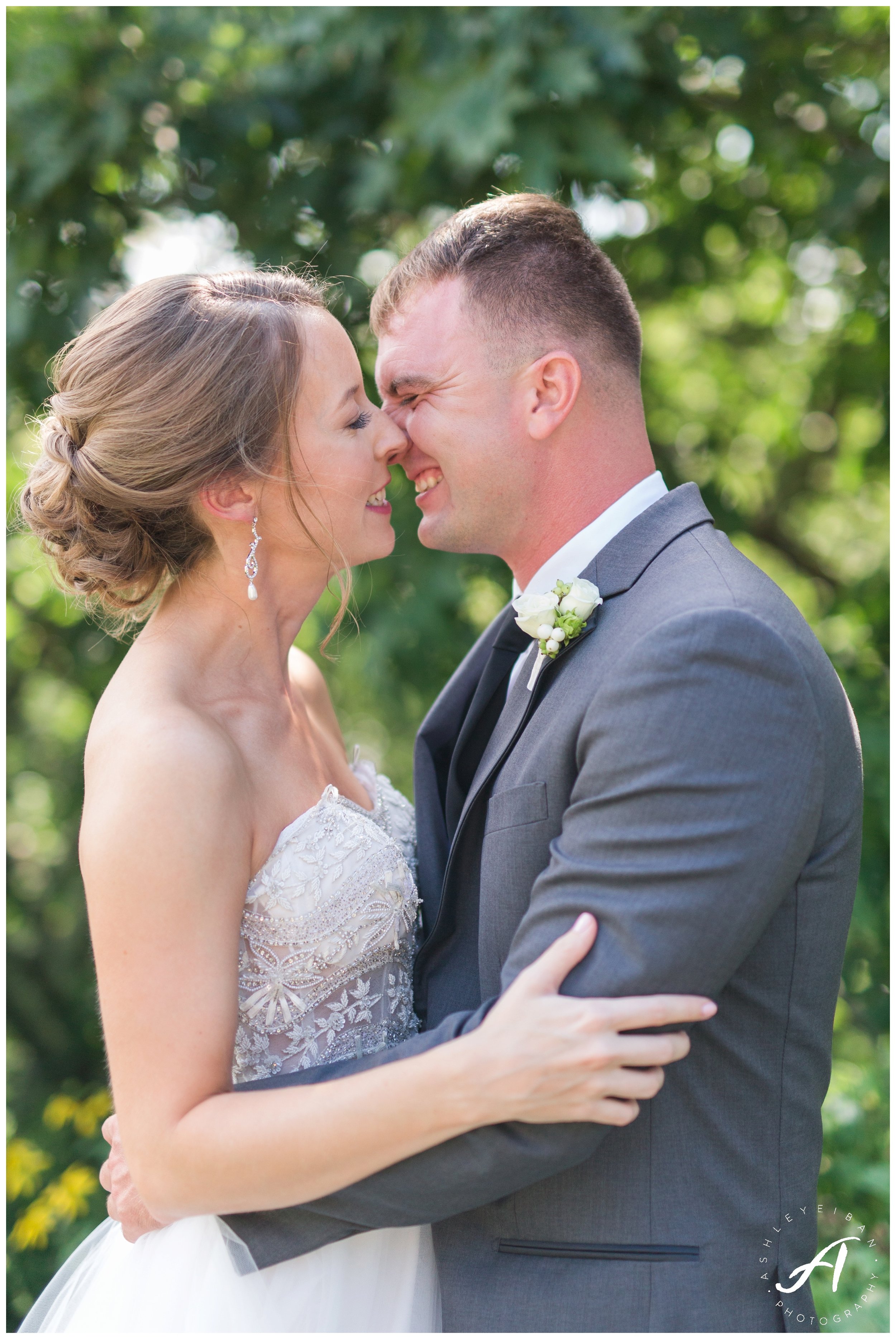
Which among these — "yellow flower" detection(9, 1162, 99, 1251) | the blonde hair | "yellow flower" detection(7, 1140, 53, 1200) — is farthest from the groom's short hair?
"yellow flower" detection(7, 1140, 53, 1200)

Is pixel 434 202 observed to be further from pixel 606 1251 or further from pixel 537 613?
pixel 606 1251

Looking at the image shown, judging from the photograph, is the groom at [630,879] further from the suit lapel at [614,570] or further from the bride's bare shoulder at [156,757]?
the bride's bare shoulder at [156,757]

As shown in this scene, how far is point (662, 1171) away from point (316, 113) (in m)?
3.79

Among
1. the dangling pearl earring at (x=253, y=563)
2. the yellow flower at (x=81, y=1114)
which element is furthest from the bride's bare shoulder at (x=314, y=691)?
the yellow flower at (x=81, y=1114)

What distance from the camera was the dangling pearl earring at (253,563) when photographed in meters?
2.59

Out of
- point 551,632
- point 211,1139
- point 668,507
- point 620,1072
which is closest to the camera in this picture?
point 620,1072

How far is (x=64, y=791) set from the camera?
5.37 meters

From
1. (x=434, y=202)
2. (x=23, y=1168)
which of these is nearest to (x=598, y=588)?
(x=434, y=202)

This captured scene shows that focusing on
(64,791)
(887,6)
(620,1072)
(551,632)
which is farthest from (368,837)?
(887,6)

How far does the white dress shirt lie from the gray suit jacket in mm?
243

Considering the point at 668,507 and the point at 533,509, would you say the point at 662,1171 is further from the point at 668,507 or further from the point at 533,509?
the point at 533,509

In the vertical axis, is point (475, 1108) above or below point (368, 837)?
below

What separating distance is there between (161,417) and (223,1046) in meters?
1.35

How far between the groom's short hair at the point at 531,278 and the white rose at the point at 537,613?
0.76 meters
